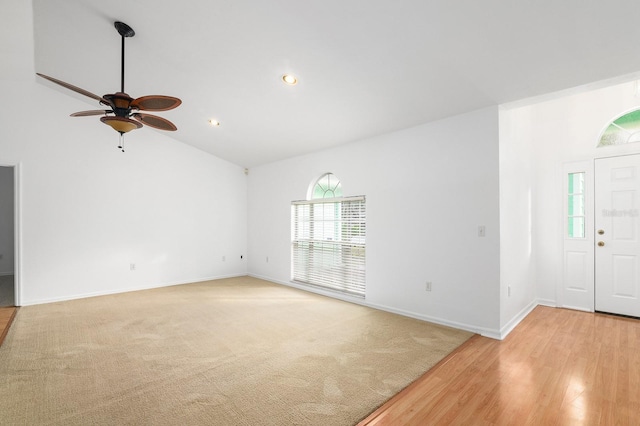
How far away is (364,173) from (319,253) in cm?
175

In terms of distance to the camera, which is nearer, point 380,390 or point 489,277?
point 380,390

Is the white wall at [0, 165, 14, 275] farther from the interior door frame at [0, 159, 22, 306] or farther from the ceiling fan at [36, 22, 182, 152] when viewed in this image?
the ceiling fan at [36, 22, 182, 152]

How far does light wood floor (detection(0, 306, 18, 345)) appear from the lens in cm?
330

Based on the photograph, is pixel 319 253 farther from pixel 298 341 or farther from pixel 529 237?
pixel 529 237

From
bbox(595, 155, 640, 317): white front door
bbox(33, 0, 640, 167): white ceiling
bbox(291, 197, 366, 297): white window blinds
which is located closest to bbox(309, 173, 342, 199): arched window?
bbox(291, 197, 366, 297): white window blinds

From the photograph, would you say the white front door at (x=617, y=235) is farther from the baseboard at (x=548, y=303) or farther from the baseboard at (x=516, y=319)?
the baseboard at (x=516, y=319)

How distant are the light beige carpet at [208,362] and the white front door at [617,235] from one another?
8.08 feet

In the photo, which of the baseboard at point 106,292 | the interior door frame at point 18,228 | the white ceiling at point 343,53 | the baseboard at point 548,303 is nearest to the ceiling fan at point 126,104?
the white ceiling at point 343,53

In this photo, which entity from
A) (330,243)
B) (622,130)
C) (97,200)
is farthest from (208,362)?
(622,130)

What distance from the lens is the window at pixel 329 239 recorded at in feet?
15.4

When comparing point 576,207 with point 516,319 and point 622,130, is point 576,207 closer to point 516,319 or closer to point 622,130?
point 622,130

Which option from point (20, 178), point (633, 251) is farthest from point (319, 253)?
point (20, 178)

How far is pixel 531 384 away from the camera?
7.62 feet

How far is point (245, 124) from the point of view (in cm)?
475
